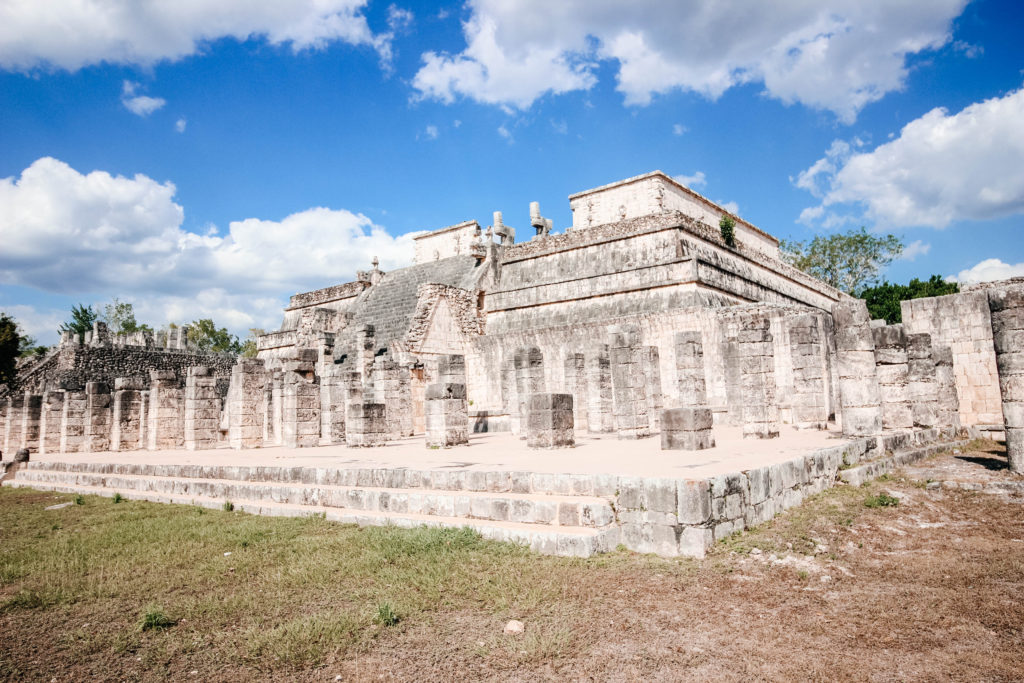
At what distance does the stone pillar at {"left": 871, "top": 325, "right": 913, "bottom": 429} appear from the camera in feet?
37.8

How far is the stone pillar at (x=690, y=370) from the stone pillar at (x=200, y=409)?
11801mm

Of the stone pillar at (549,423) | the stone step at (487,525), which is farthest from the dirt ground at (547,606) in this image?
the stone pillar at (549,423)

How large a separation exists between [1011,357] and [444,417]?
9.59 m

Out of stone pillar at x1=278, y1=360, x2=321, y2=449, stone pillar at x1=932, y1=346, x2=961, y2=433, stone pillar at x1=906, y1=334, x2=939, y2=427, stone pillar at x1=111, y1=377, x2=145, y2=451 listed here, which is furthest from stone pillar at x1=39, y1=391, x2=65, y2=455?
stone pillar at x1=932, y1=346, x2=961, y2=433

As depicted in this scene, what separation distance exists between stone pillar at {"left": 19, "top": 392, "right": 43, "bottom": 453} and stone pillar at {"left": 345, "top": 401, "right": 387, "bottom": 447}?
13.3m

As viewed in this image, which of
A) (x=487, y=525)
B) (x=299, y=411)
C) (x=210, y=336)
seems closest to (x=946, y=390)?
(x=487, y=525)

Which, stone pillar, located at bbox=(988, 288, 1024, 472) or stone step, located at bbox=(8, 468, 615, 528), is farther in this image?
A: stone pillar, located at bbox=(988, 288, 1024, 472)

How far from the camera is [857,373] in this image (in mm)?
10969

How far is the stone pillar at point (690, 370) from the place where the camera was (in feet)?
43.0

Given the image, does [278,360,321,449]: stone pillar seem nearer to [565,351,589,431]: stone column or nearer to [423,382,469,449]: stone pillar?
[423,382,469,449]: stone pillar

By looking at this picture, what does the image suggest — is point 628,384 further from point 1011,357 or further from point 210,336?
point 210,336

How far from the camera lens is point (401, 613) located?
4.52 metres

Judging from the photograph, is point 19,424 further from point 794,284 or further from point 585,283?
point 794,284

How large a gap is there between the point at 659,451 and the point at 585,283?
1478cm
